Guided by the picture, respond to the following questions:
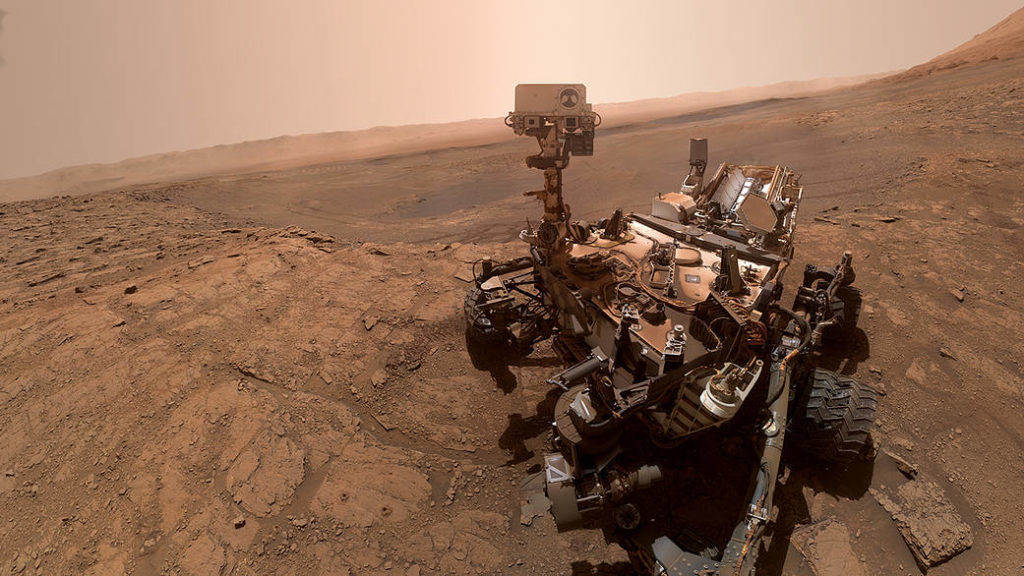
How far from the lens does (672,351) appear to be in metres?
4.64

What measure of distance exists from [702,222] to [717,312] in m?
3.96

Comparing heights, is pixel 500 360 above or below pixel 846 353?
above

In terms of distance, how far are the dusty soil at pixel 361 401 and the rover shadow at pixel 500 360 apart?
69 millimetres

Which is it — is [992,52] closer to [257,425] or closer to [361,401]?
[361,401]

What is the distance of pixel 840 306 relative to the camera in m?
8.15

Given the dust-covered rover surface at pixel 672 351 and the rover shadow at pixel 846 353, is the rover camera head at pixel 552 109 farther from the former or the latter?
the rover shadow at pixel 846 353

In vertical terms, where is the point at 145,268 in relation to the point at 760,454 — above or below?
above

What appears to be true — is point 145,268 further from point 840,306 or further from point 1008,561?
point 1008,561

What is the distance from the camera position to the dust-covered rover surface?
185 inches

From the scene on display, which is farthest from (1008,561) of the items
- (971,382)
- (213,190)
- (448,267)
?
(213,190)

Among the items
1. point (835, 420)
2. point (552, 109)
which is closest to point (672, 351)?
point (835, 420)

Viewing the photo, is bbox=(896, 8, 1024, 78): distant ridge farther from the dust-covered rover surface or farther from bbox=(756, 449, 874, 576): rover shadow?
bbox=(756, 449, 874, 576): rover shadow

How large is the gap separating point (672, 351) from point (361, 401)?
5.26 metres

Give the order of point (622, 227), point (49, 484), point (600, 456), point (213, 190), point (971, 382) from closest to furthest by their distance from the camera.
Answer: point (600, 456) < point (49, 484) < point (971, 382) < point (622, 227) < point (213, 190)
